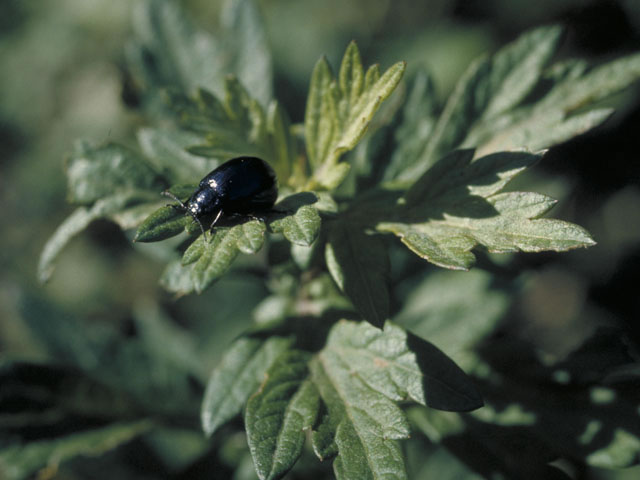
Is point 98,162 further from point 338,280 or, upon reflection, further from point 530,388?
point 530,388

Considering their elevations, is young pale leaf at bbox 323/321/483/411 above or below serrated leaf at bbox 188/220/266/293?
below

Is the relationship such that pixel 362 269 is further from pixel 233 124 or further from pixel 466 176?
pixel 233 124

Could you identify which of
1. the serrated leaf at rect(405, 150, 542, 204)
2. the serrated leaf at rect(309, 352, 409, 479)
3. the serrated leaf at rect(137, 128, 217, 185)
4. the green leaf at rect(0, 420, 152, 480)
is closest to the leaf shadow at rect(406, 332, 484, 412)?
the serrated leaf at rect(309, 352, 409, 479)

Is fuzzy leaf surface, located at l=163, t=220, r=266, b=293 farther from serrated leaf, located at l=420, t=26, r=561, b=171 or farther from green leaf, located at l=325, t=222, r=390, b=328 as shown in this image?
serrated leaf, located at l=420, t=26, r=561, b=171

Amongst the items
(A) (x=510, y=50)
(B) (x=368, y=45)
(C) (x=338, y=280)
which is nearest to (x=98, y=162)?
(C) (x=338, y=280)

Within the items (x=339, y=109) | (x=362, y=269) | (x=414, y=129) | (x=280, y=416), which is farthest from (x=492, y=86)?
(x=280, y=416)

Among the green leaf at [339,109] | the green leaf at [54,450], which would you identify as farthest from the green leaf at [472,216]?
the green leaf at [54,450]
